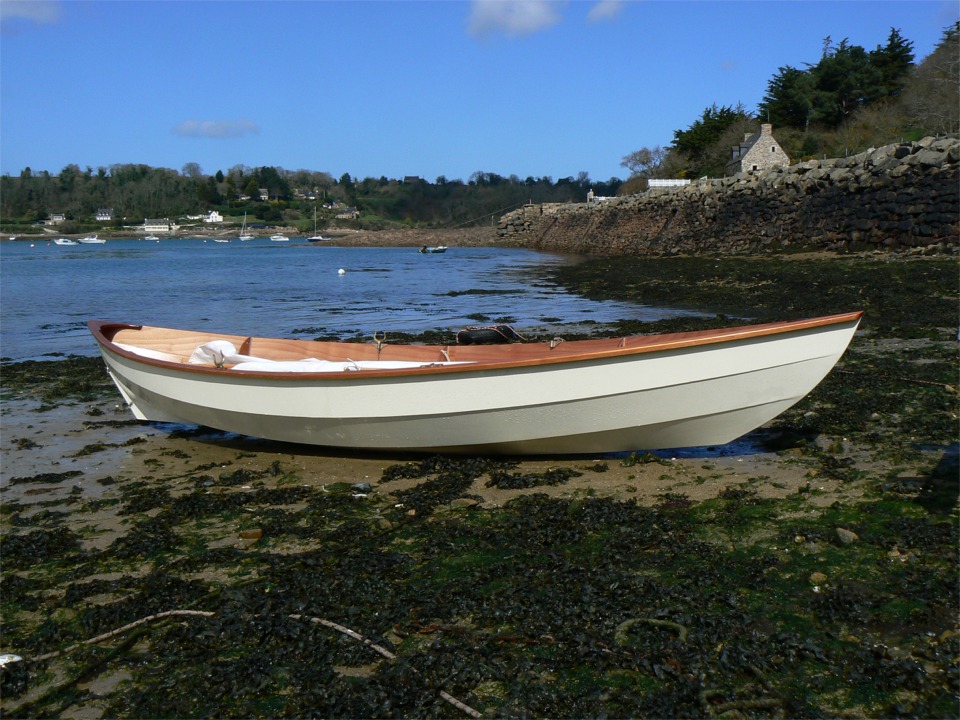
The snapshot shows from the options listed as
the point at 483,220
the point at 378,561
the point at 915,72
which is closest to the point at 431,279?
the point at 378,561

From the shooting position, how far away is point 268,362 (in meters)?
8.76

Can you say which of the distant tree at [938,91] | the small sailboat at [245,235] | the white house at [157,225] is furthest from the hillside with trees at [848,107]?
the white house at [157,225]

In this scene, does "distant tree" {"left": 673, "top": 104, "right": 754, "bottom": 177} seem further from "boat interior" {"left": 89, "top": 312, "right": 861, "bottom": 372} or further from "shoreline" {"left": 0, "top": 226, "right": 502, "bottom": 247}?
"boat interior" {"left": 89, "top": 312, "right": 861, "bottom": 372}

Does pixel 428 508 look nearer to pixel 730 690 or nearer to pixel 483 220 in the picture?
pixel 730 690

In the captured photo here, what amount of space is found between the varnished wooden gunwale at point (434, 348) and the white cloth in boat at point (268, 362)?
0.16 meters

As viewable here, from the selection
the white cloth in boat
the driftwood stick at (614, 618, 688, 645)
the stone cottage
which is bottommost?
the driftwood stick at (614, 618, 688, 645)

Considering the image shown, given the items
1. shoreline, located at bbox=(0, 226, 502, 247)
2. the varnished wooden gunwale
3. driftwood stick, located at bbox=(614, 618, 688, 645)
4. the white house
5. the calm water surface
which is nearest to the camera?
driftwood stick, located at bbox=(614, 618, 688, 645)

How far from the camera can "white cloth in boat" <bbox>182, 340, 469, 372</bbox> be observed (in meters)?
8.39

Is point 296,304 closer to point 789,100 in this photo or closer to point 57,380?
point 57,380

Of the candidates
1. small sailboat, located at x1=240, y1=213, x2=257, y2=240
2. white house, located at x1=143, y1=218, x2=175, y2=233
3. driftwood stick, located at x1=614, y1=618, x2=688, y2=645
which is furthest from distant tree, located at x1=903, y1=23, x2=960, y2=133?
white house, located at x1=143, y1=218, x2=175, y2=233

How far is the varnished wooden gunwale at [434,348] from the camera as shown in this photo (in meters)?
6.25

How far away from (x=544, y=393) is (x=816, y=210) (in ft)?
80.1

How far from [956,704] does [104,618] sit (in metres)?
4.36

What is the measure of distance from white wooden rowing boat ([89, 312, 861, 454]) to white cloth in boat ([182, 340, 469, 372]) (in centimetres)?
9
